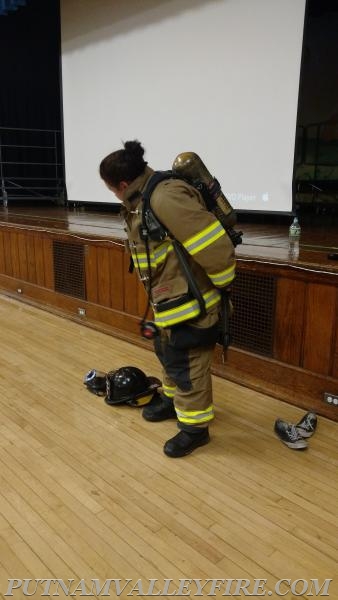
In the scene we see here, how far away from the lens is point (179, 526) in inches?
57.4

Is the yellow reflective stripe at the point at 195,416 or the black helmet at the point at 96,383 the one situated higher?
the yellow reflective stripe at the point at 195,416

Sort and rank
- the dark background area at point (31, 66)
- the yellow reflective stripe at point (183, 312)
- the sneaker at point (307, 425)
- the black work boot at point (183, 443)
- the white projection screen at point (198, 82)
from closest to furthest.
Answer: the yellow reflective stripe at point (183, 312) → the black work boot at point (183, 443) → the sneaker at point (307, 425) → the white projection screen at point (198, 82) → the dark background area at point (31, 66)

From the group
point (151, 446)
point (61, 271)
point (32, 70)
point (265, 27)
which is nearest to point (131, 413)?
point (151, 446)

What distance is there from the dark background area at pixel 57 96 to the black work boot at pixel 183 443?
2.51 meters

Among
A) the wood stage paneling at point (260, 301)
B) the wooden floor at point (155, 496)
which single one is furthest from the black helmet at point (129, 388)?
the wood stage paneling at point (260, 301)

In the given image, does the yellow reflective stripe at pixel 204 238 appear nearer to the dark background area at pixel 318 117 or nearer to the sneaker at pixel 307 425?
the sneaker at pixel 307 425

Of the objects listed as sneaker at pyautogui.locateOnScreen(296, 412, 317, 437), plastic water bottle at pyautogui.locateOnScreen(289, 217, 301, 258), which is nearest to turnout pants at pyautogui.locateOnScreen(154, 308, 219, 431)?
sneaker at pyautogui.locateOnScreen(296, 412, 317, 437)

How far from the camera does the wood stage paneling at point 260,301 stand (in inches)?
83.2

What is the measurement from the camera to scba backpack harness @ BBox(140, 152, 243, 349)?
162 centimetres

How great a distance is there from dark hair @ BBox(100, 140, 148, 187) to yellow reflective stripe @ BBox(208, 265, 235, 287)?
451mm

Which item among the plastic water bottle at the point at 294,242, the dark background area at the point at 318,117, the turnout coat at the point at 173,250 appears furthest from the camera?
the dark background area at the point at 318,117

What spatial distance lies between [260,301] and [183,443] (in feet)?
2.80

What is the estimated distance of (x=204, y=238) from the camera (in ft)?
5.17

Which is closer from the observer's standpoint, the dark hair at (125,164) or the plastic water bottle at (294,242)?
the dark hair at (125,164)
